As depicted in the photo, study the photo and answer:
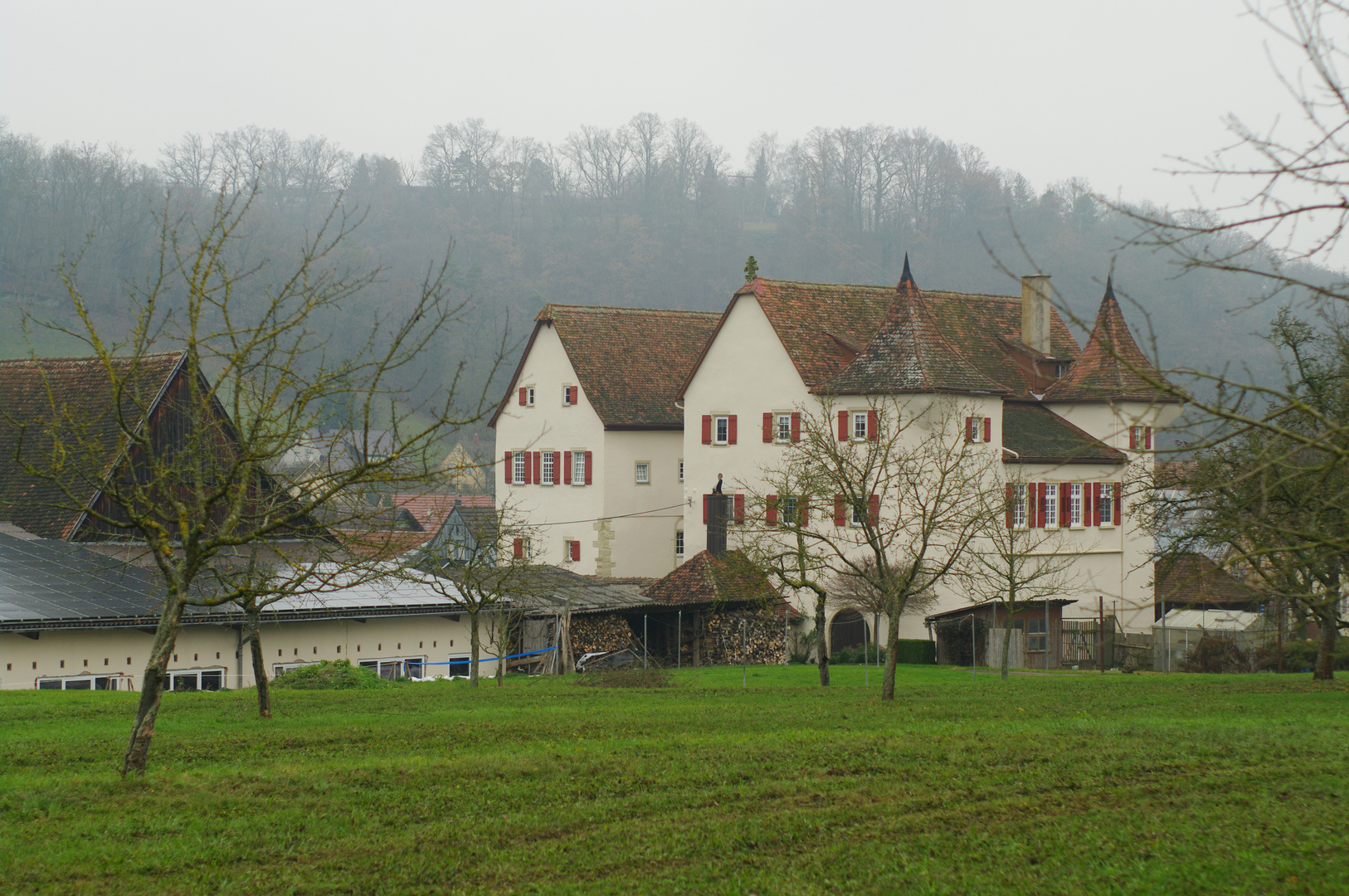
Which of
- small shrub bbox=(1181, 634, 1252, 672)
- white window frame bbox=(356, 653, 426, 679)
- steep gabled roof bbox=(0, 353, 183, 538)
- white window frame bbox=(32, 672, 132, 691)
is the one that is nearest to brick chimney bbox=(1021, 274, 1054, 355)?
small shrub bbox=(1181, 634, 1252, 672)

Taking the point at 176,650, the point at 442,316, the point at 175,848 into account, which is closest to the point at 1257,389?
the point at 442,316

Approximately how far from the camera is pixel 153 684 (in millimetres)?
11211

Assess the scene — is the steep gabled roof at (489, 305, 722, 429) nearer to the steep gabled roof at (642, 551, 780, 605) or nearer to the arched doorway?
the steep gabled roof at (642, 551, 780, 605)

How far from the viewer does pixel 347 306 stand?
110 metres

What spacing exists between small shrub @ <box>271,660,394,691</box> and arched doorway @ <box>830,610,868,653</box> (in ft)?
66.3

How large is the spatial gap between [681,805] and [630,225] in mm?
110774

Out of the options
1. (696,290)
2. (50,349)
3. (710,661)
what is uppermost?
(696,290)

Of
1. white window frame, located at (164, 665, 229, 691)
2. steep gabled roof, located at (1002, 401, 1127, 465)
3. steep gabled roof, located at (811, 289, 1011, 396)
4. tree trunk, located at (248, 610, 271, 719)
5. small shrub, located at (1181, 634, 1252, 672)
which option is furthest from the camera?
steep gabled roof, located at (1002, 401, 1127, 465)

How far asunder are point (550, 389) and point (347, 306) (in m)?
60.2

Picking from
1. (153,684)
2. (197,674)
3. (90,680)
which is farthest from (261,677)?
(197,674)

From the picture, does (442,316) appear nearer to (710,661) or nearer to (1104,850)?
(1104,850)

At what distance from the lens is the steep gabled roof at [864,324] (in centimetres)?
4691

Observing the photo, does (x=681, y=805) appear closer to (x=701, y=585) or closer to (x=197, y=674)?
(x=197, y=674)

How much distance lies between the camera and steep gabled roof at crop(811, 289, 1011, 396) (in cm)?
A: 4278
